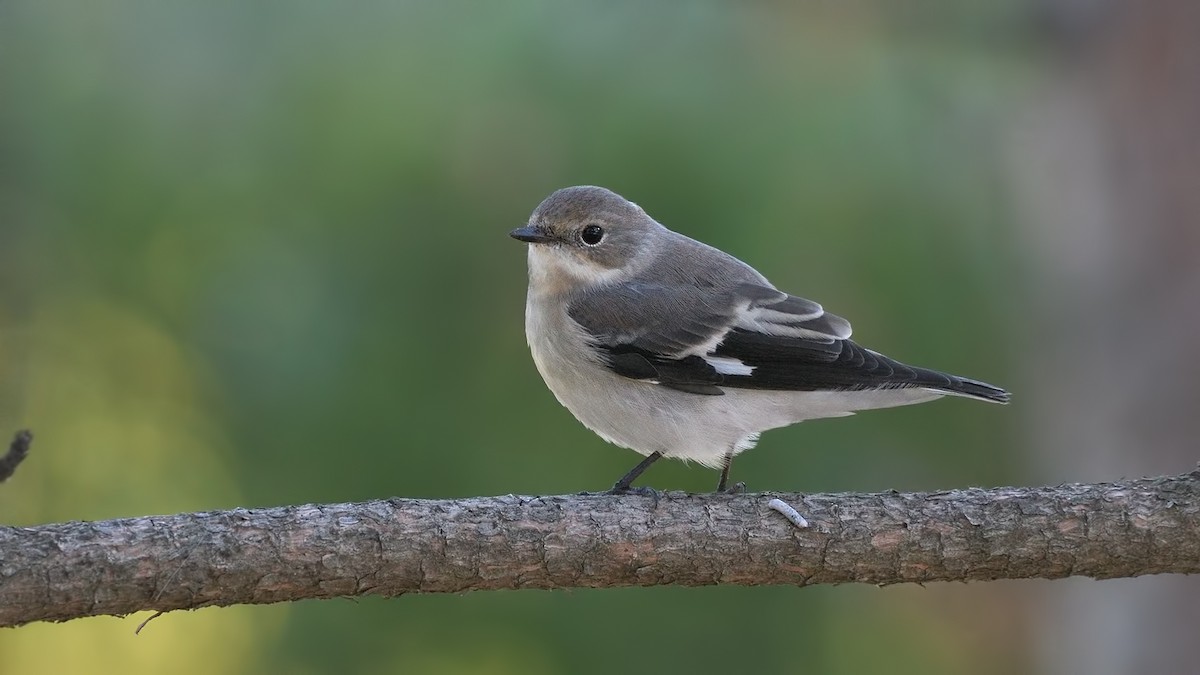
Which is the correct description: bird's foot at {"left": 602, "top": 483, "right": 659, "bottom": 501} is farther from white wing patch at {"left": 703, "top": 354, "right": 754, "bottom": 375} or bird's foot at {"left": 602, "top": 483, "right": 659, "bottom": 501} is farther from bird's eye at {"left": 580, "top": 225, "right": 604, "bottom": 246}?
bird's eye at {"left": 580, "top": 225, "right": 604, "bottom": 246}

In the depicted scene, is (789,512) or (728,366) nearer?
(789,512)

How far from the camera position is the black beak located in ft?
14.1

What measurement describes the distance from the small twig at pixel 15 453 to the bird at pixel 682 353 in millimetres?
1828

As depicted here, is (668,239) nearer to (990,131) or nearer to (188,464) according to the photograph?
(188,464)

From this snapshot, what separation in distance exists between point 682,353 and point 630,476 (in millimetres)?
482

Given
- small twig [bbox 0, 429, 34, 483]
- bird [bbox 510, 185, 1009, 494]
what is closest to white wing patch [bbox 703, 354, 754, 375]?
bird [bbox 510, 185, 1009, 494]

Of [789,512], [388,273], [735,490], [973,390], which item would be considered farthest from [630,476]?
[388,273]

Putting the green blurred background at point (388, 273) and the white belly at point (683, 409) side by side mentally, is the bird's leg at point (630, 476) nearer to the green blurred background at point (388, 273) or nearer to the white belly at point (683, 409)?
the white belly at point (683, 409)

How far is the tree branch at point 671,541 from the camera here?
3.21 m

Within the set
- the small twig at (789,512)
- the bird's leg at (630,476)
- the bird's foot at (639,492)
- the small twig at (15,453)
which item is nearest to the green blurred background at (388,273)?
the bird's leg at (630,476)

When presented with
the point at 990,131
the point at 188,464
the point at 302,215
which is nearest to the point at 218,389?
the point at 188,464

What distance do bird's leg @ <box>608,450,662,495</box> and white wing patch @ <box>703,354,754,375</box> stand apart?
0.38 meters

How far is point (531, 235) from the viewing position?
4.32m

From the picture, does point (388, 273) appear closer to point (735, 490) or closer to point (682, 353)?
point (682, 353)
